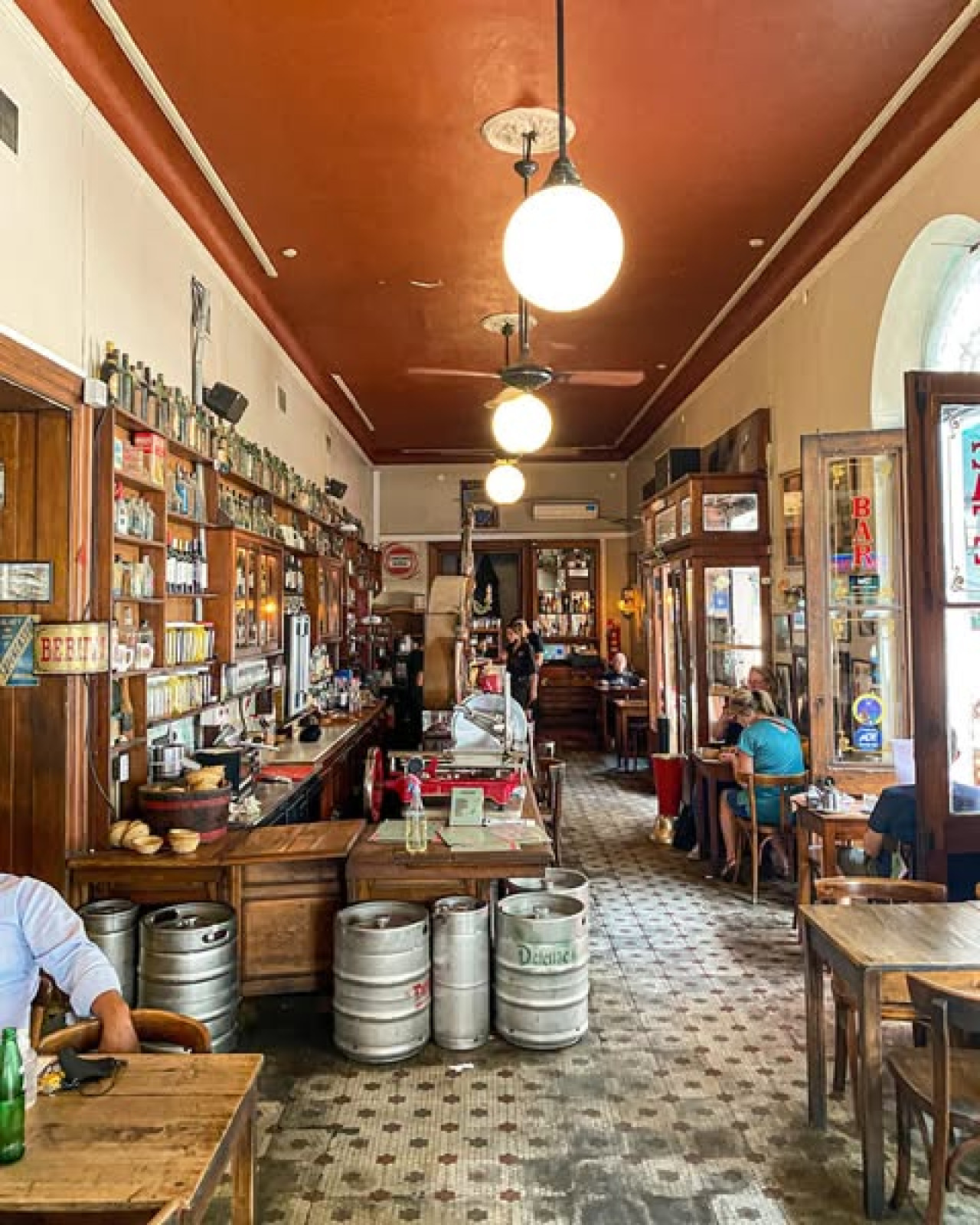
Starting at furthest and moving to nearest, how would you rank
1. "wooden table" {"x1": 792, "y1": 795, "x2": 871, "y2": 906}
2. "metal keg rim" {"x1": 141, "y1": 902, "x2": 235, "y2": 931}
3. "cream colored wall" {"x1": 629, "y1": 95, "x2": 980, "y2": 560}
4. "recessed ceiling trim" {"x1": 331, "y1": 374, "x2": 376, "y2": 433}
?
"recessed ceiling trim" {"x1": 331, "y1": 374, "x2": 376, "y2": 433} → "wooden table" {"x1": 792, "y1": 795, "x2": 871, "y2": 906} → "cream colored wall" {"x1": 629, "y1": 95, "x2": 980, "y2": 560} → "metal keg rim" {"x1": 141, "y1": 902, "x2": 235, "y2": 931}

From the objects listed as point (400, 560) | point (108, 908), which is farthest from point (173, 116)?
point (400, 560)

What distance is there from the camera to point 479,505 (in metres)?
13.5

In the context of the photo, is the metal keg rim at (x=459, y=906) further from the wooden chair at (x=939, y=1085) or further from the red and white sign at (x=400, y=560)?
the red and white sign at (x=400, y=560)

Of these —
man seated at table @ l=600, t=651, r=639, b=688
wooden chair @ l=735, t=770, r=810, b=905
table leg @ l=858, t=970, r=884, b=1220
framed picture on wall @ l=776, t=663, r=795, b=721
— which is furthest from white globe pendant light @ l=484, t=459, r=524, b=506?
table leg @ l=858, t=970, r=884, b=1220

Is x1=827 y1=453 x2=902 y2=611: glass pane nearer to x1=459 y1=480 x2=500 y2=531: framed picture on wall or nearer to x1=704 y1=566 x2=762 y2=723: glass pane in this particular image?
x1=704 y1=566 x2=762 y2=723: glass pane

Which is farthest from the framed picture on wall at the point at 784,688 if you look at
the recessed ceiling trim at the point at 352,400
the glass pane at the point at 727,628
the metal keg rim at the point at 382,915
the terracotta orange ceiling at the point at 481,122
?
the recessed ceiling trim at the point at 352,400

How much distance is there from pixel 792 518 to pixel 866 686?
1.99m

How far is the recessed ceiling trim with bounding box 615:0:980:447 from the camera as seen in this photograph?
390 centimetres

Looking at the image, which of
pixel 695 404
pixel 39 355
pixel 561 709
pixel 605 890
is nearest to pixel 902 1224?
pixel 605 890

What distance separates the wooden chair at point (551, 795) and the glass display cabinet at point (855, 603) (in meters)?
1.59

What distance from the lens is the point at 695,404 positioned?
31.9 ft

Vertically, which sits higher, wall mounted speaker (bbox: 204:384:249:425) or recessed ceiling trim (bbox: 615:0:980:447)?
recessed ceiling trim (bbox: 615:0:980:447)

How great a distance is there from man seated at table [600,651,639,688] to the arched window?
289 inches

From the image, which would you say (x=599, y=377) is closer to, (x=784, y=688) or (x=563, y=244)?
(x=784, y=688)
